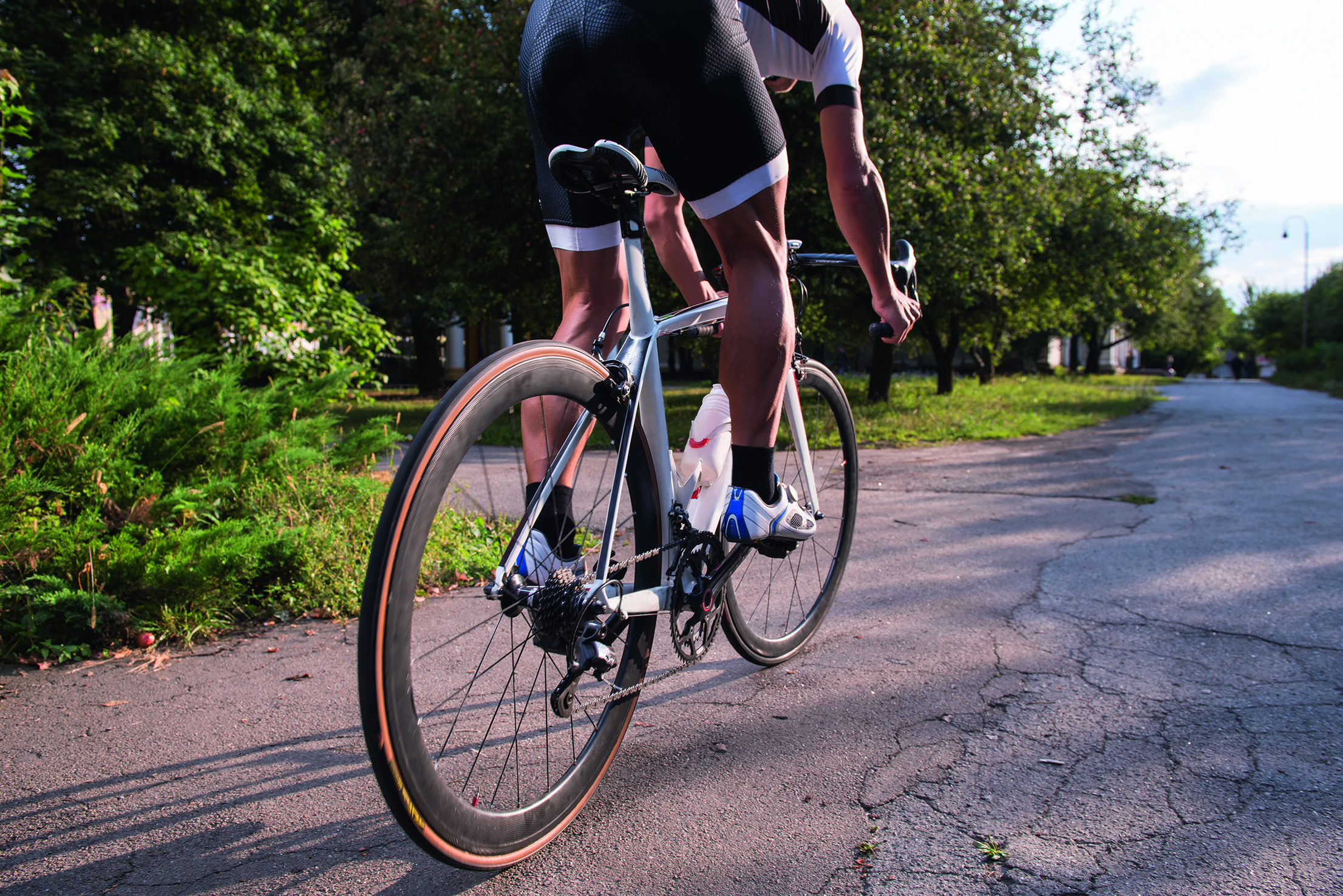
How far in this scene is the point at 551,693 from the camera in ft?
5.47

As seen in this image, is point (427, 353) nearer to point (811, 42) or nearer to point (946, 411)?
point (946, 411)

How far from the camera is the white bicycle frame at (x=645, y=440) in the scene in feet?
5.47

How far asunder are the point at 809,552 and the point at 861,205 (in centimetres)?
136

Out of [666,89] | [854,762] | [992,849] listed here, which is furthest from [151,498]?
[992,849]

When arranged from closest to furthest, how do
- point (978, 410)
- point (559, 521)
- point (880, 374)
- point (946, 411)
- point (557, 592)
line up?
1. point (557, 592)
2. point (559, 521)
3. point (946, 411)
4. point (978, 410)
5. point (880, 374)

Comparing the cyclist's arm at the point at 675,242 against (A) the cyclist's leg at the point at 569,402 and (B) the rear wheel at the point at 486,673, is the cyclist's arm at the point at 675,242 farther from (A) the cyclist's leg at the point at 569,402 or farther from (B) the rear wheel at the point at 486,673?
(B) the rear wheel at the point at 486,673

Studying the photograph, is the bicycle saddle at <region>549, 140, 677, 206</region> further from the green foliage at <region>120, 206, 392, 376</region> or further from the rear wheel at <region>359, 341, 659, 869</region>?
the green foliage at <region>120, 206, 392, 376</region>

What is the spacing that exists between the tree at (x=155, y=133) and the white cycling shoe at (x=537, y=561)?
28.9 feet

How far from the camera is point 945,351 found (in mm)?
20984

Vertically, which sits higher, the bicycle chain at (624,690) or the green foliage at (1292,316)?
the green foliage at (1292,316)

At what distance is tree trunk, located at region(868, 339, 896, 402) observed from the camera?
15.7m

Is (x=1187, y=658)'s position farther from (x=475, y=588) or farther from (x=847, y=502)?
(x=475, y=588)

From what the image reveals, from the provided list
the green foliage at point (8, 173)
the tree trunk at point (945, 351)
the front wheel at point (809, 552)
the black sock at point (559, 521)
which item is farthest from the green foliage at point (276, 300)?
the tree trunk at point (945, 351)

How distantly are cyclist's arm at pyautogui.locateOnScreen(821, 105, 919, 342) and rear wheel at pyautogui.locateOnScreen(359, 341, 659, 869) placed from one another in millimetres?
868
